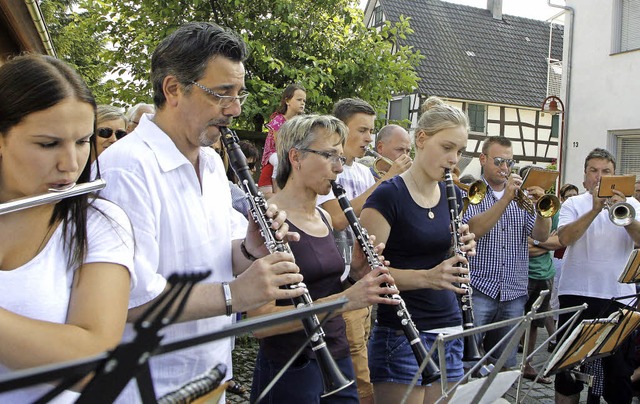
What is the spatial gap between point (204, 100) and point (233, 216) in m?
0.51

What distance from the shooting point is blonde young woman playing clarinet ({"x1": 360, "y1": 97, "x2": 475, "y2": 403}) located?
2.99m

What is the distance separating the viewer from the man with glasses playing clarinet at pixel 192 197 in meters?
1.88

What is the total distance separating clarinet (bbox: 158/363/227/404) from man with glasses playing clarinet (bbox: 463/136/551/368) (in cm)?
356

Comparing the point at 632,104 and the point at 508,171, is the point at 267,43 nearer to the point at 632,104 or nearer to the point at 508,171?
the point at 508,171

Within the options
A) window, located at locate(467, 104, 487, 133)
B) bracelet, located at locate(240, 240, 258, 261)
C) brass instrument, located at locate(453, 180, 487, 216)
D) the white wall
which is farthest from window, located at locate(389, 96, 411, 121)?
bracelet, located at locate(240, 240, 258, 261)

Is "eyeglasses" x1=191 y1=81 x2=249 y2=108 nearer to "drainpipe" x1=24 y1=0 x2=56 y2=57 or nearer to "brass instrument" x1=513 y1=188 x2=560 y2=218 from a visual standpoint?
"brass instrument" x1=513 y1=188 x2=560 y2=218

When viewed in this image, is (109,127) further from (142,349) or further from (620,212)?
(620,212)

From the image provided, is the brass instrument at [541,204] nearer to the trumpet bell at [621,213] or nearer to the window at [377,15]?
the trumpet bell at [621,213]

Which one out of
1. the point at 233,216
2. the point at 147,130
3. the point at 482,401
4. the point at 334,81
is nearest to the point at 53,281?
the point at 147,130

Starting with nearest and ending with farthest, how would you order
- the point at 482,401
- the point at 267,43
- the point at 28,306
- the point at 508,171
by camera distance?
the point at 28,306
the point at 482,401
the point at 508,171
the point at 267,43

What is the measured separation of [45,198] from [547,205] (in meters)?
3.99

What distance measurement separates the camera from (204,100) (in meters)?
2.10

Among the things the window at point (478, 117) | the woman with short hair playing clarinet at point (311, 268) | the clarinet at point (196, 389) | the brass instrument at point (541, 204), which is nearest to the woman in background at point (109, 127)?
the woman with short hair playing clarinet at point (311, 268)

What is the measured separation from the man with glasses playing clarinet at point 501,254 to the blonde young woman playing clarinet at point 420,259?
115 centimetres
